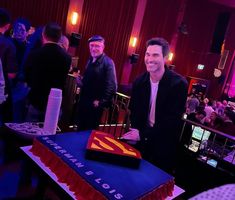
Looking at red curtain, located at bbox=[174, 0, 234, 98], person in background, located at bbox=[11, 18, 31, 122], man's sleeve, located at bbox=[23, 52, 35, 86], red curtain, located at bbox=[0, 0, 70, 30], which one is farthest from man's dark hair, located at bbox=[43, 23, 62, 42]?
red curtain, located at bbox=[174, 0, 234, 98]

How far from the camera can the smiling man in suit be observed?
199cm

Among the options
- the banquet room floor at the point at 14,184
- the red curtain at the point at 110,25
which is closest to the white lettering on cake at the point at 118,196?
the banquet room floor at the point at 14,184

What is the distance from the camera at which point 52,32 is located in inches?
99.2

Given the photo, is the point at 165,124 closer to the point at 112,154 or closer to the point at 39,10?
the point at 112,154

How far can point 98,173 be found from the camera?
3.77 feet

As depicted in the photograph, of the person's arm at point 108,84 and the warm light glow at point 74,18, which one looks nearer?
the person's arm at point 108,84

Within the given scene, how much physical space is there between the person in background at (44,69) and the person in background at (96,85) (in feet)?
2.44

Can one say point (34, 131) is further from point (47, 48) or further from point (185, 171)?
point (185, 171)

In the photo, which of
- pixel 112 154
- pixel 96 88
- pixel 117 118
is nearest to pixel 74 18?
pixel 117 118

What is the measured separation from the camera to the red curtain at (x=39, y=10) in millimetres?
6449

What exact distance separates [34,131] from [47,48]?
112 centimetres

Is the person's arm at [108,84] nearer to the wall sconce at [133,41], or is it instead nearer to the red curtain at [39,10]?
the red curtain at [39,10]

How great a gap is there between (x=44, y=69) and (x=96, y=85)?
2.95 ft

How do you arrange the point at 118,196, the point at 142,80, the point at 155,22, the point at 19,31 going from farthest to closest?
1. the point at 155,22
2. the point at 19,31
3. the point at 142,80
4. the point at 118,196
